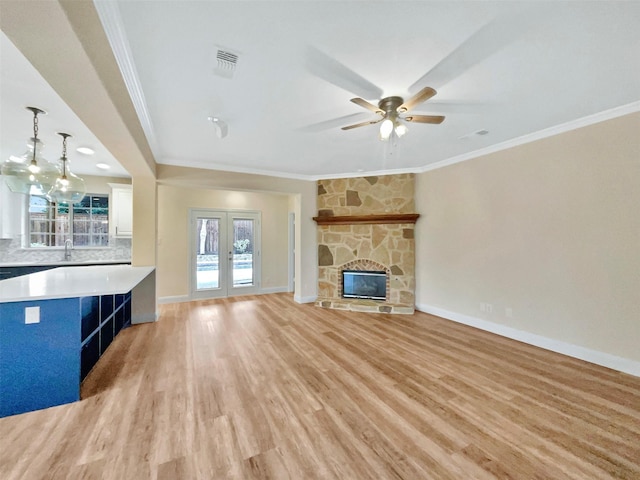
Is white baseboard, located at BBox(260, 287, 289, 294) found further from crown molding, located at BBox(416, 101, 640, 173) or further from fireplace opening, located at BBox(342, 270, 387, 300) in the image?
crown molding, located at BBox(416, 101, 640, 173)

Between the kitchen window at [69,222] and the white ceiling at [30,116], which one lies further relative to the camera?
the kitchen window at [69,222]

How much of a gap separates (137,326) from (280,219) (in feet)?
12.0

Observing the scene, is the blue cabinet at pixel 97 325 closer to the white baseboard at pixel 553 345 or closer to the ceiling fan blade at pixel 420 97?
the ceiling fan blade at pixel 420 97

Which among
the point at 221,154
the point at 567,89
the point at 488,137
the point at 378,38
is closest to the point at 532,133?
the point at 488,137

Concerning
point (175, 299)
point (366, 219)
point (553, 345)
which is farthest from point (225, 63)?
point (175, 299)

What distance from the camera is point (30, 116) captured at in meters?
2.84

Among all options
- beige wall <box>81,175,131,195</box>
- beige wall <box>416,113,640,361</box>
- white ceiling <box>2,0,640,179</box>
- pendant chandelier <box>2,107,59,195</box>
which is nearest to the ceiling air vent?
white ceiling <box>2,0,640,179</box>

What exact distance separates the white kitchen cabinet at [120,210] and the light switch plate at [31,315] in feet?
11.9

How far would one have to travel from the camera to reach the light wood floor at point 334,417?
4.99 ft

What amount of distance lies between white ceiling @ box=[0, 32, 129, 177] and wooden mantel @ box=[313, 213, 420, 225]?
3745 millimetres

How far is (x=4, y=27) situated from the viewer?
116 centimetres

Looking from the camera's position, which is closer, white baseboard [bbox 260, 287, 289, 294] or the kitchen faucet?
the kitchen faucet

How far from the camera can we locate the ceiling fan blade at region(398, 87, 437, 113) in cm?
190

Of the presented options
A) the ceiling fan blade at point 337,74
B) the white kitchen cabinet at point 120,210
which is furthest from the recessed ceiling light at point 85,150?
the ceiling fan blade at point 337,74
